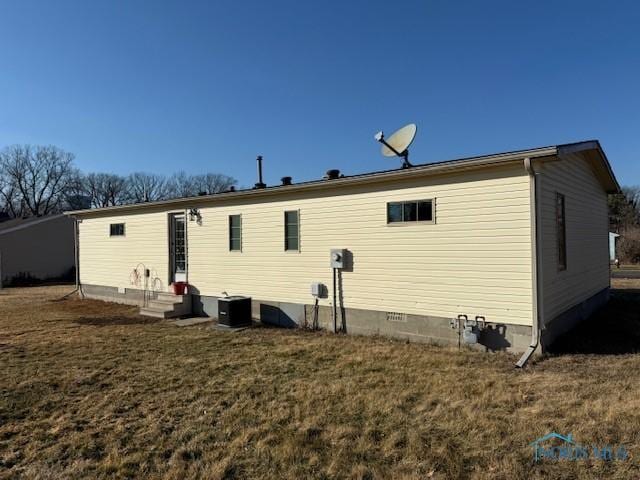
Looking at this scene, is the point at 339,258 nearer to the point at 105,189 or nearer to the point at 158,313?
the point at 158,313

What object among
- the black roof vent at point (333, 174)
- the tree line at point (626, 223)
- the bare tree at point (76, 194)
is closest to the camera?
the black roof vent at point (333, 174)

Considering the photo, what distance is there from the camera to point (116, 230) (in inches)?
523

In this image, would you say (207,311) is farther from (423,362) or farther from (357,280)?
(423,362)

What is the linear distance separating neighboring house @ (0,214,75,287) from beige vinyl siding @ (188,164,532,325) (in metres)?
16.7

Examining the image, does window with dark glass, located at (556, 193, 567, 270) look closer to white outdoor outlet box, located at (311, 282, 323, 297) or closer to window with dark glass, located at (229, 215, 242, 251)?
white outdoor outlet box, located at (311, 282, 323, 297)

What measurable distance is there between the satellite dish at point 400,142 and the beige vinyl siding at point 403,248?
1432mm

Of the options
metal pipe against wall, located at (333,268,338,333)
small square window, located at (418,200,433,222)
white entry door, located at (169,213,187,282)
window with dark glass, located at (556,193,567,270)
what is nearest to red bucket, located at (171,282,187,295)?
white entry door, located at (169,213,187,282)

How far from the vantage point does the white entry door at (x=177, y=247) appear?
446 inches

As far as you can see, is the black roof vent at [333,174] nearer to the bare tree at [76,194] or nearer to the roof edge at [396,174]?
the roof edge at [396,174]

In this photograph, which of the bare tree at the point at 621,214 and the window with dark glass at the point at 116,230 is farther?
the bare tree at the point at 621,214

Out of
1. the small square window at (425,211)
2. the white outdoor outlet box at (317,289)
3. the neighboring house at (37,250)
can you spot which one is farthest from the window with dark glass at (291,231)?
the neighboring house at (37,250)

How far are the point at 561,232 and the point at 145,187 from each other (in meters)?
59.6

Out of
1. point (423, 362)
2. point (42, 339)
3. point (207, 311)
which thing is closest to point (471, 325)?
point (423, 362)

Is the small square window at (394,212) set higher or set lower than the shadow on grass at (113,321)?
higher
